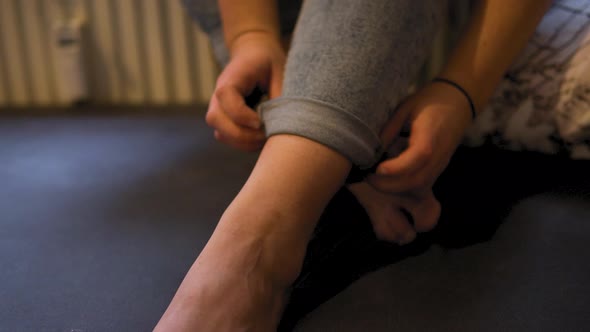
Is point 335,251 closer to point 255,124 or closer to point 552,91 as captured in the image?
point 255,124

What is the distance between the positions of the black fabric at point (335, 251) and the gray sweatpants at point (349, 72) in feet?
0.42

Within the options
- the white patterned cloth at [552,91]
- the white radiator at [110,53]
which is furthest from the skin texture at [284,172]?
the white radiator at [110,53]

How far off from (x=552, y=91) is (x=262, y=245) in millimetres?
478

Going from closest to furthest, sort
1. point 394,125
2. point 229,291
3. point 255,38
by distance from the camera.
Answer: point 229,291 → point 394,125 → point 255,38

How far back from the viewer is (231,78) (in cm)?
58

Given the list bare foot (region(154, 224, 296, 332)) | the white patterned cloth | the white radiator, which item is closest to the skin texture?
bare foot (region(154, 224, 296, 332))

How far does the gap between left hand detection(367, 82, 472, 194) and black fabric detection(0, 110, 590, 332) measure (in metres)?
0.09

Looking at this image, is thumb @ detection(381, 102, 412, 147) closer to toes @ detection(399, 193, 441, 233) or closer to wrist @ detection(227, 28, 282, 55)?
toes @ detection(399, 193, 441, 233)

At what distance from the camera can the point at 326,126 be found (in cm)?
47

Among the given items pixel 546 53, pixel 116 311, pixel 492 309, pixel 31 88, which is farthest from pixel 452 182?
pixel 31 88

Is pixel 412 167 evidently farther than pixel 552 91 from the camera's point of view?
No

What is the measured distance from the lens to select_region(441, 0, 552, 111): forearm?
0.59m

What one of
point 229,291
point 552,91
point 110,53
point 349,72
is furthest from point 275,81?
point 110,53

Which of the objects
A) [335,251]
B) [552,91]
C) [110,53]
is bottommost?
[110,53]
